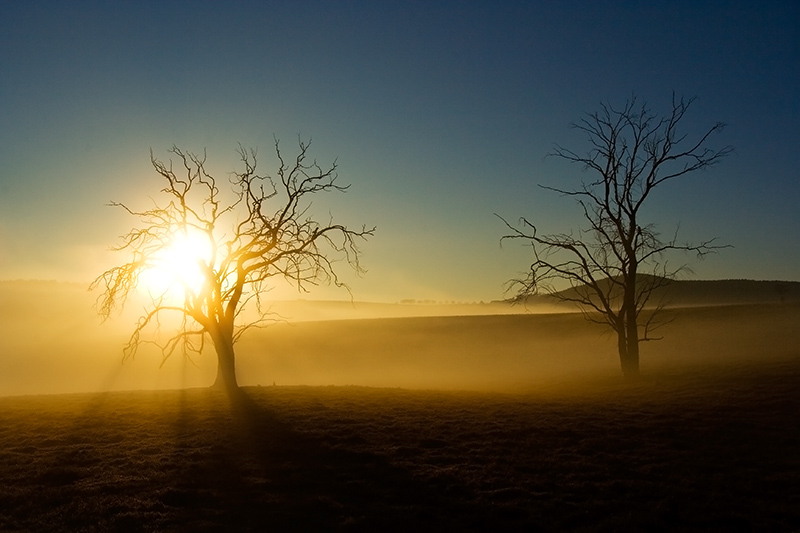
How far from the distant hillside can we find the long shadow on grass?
372ft

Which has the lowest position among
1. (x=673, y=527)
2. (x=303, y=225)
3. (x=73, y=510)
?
(x=673, y=527)

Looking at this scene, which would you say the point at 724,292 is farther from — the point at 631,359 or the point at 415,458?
the point at 415,458

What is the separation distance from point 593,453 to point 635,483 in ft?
7.01

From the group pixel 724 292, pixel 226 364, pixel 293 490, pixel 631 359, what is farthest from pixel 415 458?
pixel 724 292

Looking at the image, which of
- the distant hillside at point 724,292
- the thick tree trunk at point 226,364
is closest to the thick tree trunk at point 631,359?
the thick tree trunk at point 226,364

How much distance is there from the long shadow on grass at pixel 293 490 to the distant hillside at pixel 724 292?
372 ft

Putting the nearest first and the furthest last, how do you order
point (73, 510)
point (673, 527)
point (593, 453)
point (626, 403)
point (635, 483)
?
1. point (673, 527)
2. point (73, 510)
3. point (635, 483)
4. point (593, 453)
5. point (626, 403)

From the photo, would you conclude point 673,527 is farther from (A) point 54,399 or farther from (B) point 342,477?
(A) point 54,399

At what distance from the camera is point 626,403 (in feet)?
64.4

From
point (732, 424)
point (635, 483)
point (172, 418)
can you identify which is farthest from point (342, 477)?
point (732, 424)

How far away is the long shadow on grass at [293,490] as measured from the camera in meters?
9.46

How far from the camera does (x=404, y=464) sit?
12430 millimetres

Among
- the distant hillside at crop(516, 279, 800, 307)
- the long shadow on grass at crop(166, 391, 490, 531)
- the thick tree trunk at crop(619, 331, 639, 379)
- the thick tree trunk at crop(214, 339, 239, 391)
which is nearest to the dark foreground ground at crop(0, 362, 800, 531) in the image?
the long shadow on grass at crop(166, 391, 490, 531)

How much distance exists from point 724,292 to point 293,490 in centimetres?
13375
